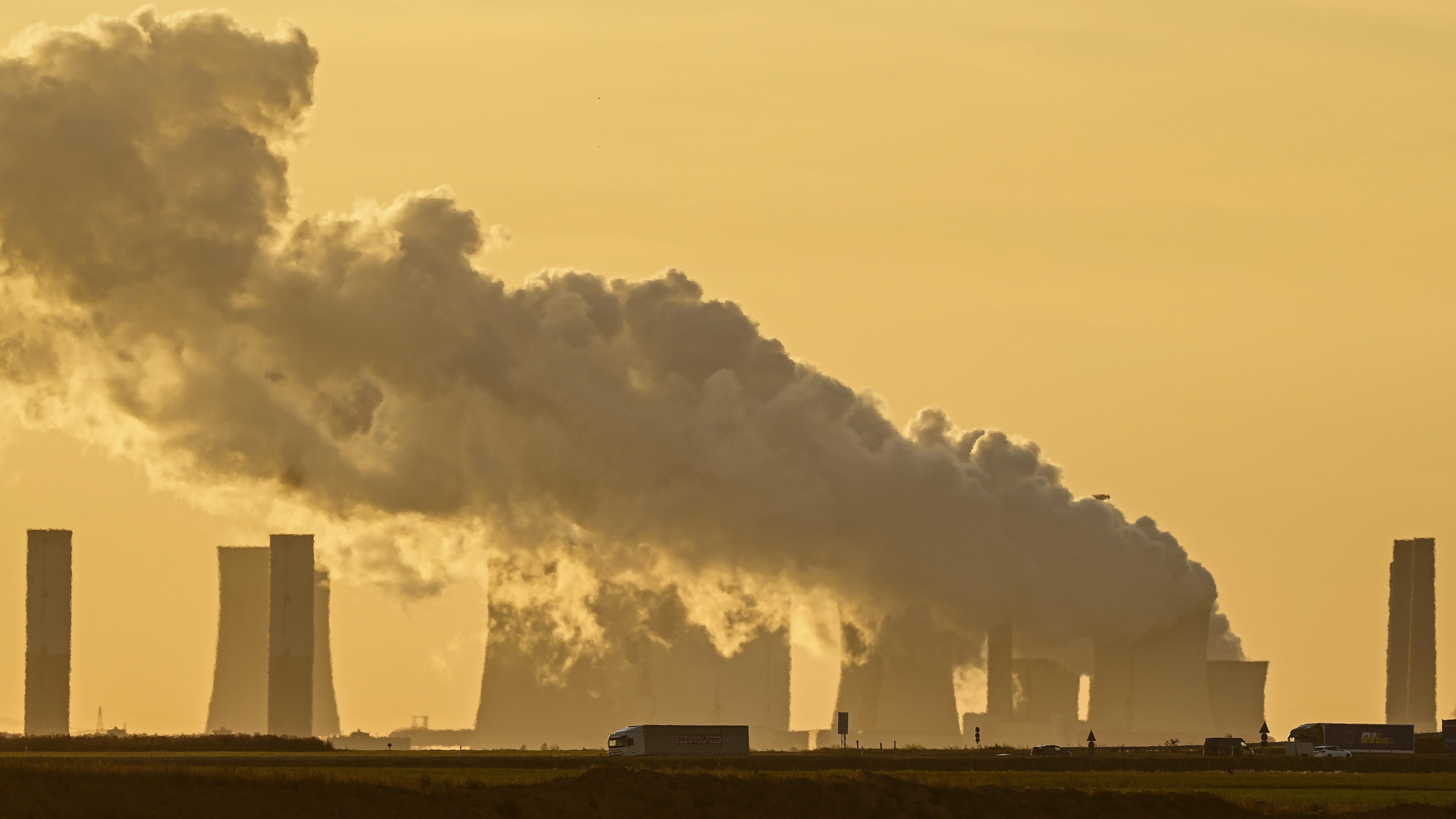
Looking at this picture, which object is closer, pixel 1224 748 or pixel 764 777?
pixel 764 777

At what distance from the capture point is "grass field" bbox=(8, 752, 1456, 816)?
265 ft

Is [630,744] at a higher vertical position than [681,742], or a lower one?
lower

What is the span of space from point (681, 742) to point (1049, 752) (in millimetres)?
23700

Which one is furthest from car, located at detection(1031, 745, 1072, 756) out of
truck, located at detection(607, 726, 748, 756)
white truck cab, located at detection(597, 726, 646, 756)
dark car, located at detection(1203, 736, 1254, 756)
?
white truck cab, located at detection(597, 726, 646, 756)

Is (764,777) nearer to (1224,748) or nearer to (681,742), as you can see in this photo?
(681,742)

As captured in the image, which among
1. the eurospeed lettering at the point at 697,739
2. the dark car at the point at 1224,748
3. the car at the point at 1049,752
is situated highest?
the eurospeed lettering at the point at 697,739

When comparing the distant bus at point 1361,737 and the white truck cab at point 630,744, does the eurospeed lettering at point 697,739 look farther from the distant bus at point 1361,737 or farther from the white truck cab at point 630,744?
the distant bus at point 1361,737

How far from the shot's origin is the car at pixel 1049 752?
132m

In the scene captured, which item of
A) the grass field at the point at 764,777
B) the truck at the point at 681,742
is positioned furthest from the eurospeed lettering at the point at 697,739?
the grass field at the point at 764,777

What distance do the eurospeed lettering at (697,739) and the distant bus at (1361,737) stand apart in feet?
112

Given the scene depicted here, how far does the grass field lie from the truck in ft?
26.4

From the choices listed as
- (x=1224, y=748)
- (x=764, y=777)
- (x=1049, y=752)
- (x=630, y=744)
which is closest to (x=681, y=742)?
(x=630, y=744)

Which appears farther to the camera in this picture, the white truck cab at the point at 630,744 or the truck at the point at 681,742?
the white truck cab at the point at 630,744

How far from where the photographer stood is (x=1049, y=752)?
139125mm
